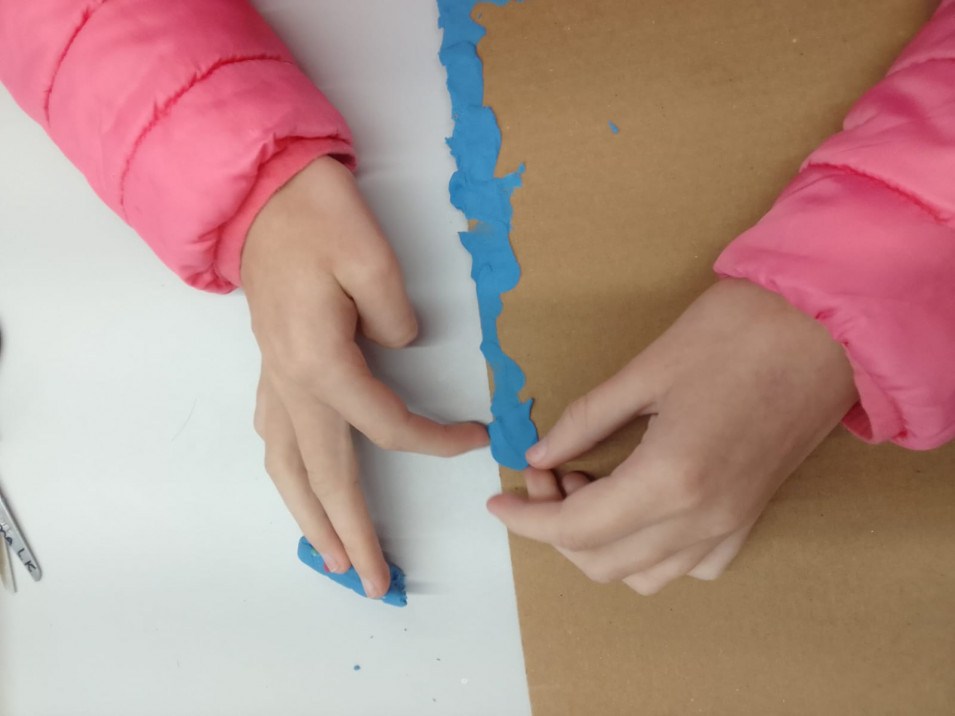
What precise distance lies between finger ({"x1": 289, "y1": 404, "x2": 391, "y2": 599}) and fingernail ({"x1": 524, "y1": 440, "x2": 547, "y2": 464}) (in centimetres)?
15

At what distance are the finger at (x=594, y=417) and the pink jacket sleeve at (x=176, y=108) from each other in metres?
0.27

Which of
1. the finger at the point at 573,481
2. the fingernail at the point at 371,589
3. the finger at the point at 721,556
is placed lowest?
the finger at the point at 721,556

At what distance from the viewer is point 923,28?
1.53 ft

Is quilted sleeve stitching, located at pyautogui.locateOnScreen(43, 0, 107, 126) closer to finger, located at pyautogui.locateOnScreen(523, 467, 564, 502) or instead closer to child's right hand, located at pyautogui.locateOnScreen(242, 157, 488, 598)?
child's right hand, located at pyautogui.locateOnScreen(242, 157, 488, 598)

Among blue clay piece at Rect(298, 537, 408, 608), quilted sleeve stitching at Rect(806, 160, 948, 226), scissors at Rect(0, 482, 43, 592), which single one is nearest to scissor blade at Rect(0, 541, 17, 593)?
scissors at Rect(0, 482, 43, 592)

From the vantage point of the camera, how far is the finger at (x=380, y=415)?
48 cm

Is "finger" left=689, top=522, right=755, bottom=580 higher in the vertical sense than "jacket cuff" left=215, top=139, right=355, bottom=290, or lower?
lower

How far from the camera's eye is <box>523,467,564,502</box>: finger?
0.54 m

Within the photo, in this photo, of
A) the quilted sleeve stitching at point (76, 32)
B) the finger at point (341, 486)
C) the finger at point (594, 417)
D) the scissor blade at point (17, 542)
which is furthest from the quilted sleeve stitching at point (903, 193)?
the scissor blade at point (17, 542)

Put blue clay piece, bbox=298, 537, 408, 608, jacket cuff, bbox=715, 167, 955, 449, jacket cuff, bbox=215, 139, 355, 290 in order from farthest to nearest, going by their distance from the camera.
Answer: blue clay piece, bbox=298, 537, 408, 608 → jacket cuff, bbox=215, 139, 355, 290 → jacket cuff, bbox=715, 167, 955, 449

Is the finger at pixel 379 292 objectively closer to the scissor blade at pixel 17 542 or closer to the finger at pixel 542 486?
the finger at pixel 542 486

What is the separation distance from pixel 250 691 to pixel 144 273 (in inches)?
16.2

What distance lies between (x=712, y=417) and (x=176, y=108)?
1.41ft

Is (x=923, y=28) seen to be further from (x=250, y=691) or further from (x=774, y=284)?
(x=250, y=691)
